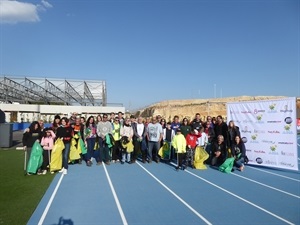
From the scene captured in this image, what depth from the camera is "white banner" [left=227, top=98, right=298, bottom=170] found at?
9.73 meters

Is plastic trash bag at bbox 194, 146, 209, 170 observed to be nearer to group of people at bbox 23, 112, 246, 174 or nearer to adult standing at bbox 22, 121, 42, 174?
group of people at bbox 23, 112, 246, 174

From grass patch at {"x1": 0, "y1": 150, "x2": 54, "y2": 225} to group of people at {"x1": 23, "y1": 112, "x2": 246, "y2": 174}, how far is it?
91 centimetres

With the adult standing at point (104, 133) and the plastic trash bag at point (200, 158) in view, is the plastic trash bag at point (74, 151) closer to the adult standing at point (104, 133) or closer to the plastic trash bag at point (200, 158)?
the adult standing at point (104, 133)

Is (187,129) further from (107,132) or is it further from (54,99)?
(54,99)

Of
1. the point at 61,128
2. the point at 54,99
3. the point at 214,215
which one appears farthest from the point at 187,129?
the point at 54,99

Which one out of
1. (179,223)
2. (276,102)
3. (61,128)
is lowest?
(179,223)

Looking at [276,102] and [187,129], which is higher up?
[276,102]

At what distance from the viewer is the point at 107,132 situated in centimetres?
1101

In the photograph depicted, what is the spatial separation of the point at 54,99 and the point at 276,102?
40.3 meters

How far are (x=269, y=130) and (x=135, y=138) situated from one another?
4873mm

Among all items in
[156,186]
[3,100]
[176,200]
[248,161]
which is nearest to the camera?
[176,200]

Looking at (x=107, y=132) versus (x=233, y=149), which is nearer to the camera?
(x=233, y=149)

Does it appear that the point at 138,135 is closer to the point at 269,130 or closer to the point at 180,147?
the point at 180,147

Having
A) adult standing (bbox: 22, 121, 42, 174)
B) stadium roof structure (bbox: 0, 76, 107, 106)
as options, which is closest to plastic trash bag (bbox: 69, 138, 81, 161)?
adult standing (bbox: 22, 121, 42, 174)
